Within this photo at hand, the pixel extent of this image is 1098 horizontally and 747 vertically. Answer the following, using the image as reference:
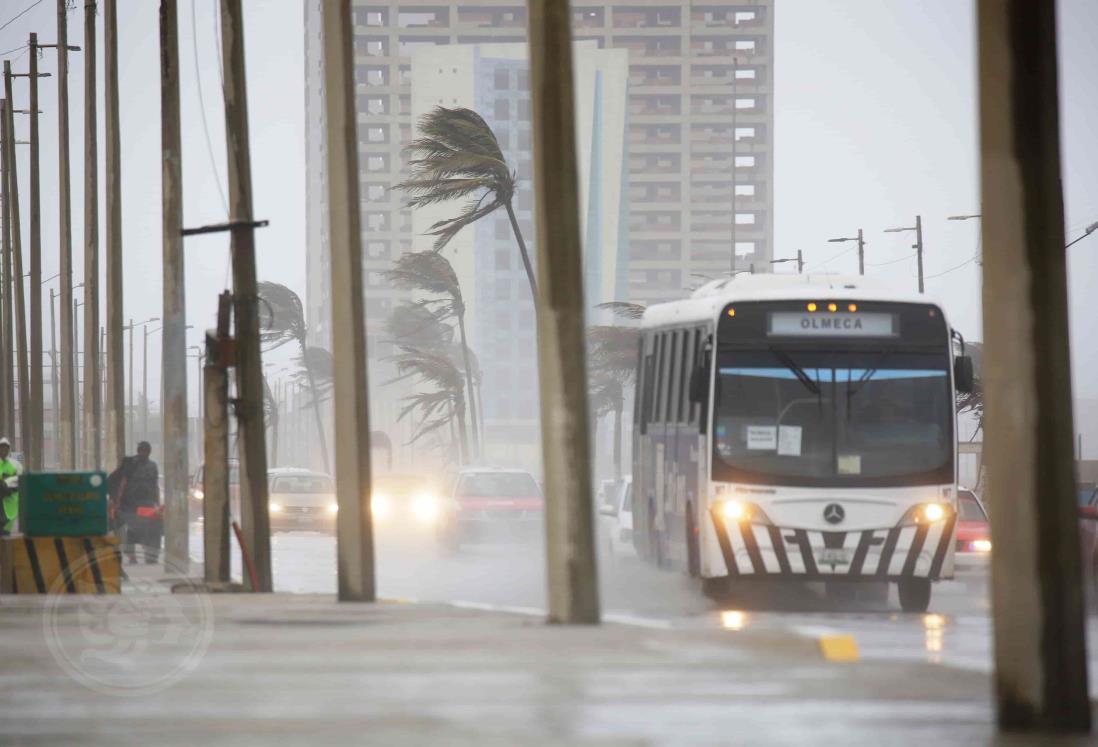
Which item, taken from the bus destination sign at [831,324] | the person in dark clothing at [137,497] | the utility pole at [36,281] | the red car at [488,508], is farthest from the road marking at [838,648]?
the utility pole at [36,281]

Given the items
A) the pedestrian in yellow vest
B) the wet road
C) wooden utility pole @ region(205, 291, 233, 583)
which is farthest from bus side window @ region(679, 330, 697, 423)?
the pedestrian in yellow vest

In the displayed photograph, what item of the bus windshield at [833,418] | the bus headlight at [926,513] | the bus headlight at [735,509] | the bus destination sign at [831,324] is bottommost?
the bus headlight at [926,513]

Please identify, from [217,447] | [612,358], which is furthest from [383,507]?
[217,447]

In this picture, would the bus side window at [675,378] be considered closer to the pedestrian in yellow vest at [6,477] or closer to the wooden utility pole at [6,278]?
the pedestrian in yellow vest at [6,477]

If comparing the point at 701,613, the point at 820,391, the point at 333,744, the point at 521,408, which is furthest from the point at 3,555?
the point at 521,408

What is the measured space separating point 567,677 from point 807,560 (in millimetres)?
10277

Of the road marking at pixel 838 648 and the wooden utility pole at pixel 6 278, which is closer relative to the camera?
the road marking at pixel 838 648

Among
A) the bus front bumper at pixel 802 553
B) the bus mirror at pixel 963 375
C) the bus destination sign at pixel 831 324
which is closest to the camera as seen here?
the bus mirror at pixel 963 375

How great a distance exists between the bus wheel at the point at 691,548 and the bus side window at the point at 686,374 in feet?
3.29

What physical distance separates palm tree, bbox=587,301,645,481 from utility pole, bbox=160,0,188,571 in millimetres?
34800

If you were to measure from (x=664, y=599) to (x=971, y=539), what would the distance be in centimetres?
659

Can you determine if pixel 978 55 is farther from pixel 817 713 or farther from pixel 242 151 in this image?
pixel 242 151

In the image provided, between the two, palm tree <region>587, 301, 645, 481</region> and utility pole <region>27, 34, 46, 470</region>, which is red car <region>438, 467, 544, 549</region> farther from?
palm tree <region>587, 301, 645, 481</region>

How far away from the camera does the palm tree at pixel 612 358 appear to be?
2901 inches
